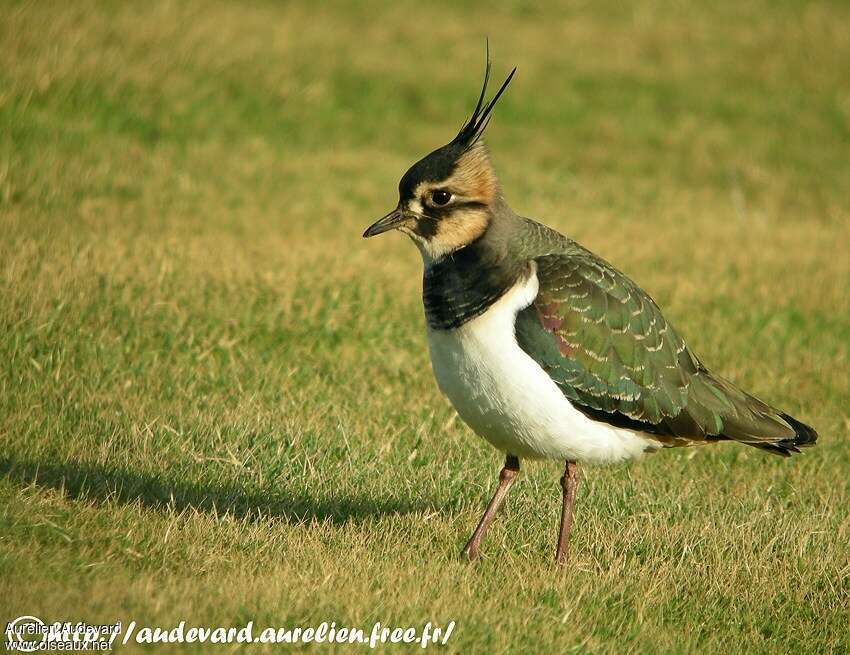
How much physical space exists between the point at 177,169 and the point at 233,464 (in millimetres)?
5791

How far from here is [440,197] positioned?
242 inches

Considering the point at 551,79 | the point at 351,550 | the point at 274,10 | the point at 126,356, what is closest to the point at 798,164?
the point at 551,79

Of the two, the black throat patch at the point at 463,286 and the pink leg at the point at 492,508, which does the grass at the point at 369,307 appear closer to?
the pink leg at the point at 492,508

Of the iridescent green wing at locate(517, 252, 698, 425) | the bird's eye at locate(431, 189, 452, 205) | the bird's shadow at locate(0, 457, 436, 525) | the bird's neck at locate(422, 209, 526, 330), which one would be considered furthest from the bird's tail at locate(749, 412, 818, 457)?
the bird's eye at locate(431, 189, 452, 205)

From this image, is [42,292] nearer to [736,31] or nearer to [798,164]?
[798,164]

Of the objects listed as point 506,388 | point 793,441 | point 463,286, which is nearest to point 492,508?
point 506,388

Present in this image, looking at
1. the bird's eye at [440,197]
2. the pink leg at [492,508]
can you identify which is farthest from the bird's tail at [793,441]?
the bird's eye at [440,197]

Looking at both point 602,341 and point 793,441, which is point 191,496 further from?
point 793,441

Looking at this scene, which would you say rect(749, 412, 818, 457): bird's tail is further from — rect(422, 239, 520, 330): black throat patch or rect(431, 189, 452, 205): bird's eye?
rect(431, 189, 452, 205): bird's eye

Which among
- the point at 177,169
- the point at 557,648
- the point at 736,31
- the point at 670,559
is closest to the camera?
the point at 557,648

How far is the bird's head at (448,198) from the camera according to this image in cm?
609

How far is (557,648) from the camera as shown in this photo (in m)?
5.18

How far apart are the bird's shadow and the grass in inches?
0.9

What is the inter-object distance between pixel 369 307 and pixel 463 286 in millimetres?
3557
